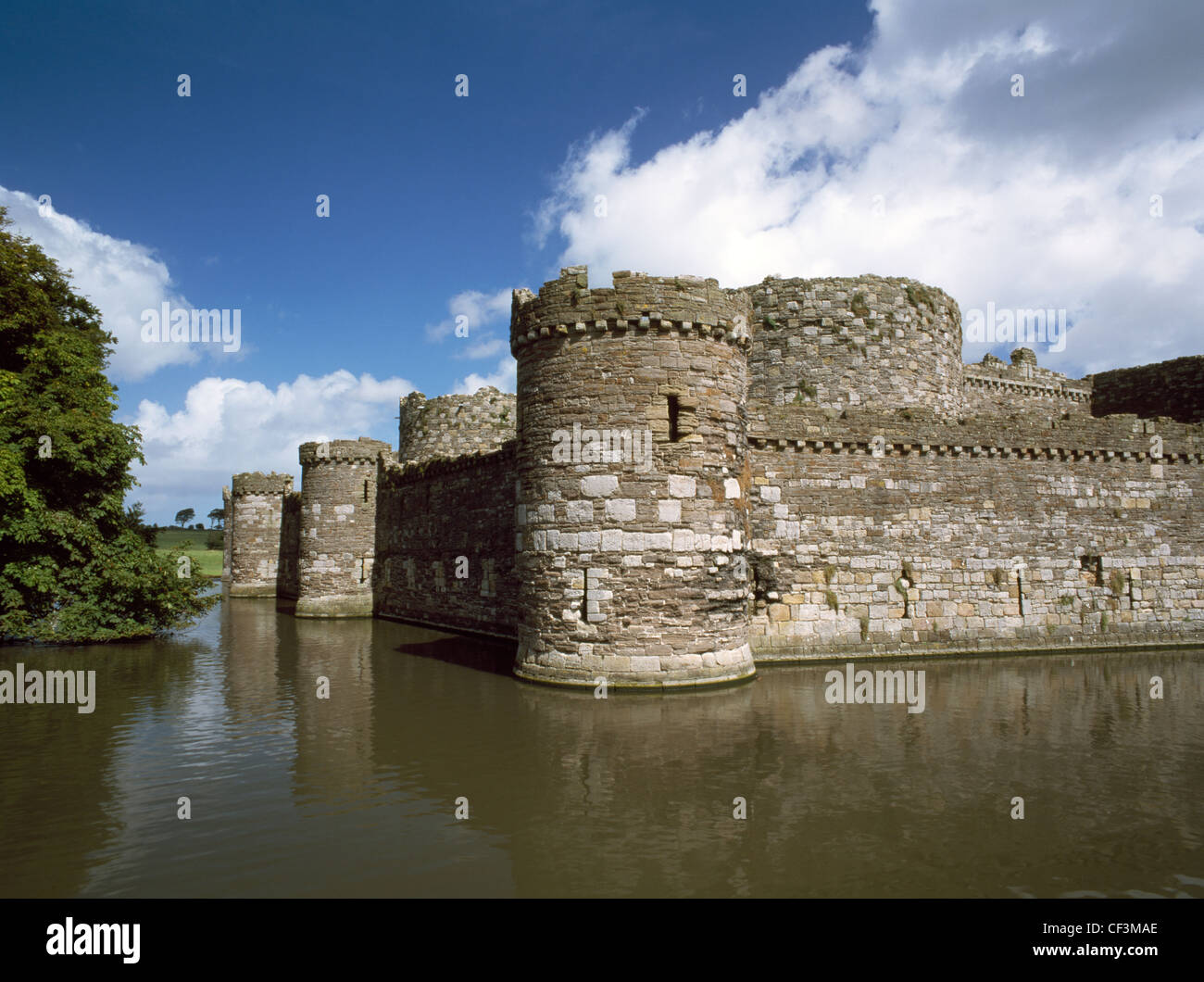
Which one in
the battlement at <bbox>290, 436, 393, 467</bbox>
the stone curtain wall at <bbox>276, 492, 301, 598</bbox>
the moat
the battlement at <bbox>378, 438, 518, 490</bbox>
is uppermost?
the battlement at <bbox>290, 436, 393, 467</bbox>

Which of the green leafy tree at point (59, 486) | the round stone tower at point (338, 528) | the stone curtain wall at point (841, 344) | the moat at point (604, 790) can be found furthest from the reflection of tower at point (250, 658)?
the stone curtain wall at point (841, 344)

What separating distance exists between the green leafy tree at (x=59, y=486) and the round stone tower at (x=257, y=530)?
16.6m

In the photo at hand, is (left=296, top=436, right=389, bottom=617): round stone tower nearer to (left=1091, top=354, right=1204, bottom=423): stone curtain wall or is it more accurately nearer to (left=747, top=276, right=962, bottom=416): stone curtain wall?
(left=747, top=276, right=962, bottom=416): stone curtain wall

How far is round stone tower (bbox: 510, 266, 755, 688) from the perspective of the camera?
472 inches

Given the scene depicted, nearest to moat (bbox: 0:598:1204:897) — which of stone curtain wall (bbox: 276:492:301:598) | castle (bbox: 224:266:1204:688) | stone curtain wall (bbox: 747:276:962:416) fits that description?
castle (bbox: 224:266:1204:688)

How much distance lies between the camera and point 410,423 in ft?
97.9

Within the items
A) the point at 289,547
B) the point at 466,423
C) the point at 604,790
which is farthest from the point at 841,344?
the point at 289,547

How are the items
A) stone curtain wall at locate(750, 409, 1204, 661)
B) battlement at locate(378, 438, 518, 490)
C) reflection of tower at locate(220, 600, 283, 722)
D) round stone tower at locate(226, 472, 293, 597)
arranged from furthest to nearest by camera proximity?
round stone tower at locate(226, 472, 293, 597) → battlement at locate(378, 438, 518, 490) → stone curtain wall at locate(750, 409, 1204, 661) → reflection of tower at locate(220, 600, 283, 722)

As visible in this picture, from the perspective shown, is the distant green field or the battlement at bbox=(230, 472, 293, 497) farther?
the distant green field

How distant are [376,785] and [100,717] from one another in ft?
19.8

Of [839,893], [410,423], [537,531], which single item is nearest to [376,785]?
[839,893]

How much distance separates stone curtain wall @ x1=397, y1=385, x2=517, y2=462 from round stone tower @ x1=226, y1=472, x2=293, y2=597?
11.1 metres
